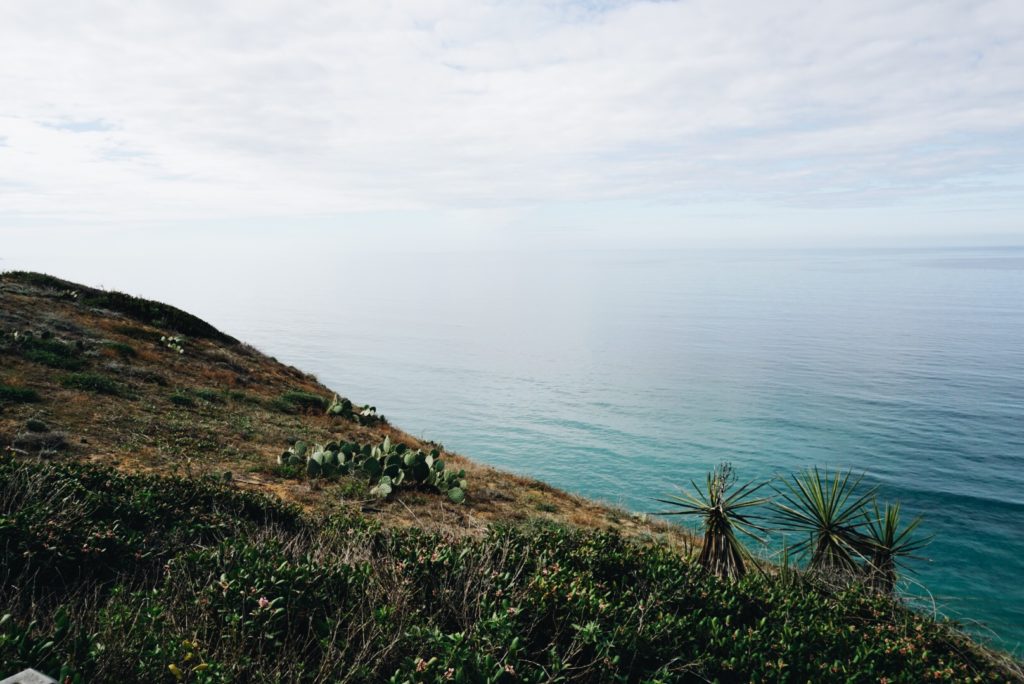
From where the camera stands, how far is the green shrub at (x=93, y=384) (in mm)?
15992

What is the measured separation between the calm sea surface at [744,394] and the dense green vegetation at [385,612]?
28.5ft

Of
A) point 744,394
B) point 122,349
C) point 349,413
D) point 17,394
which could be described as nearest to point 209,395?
point 122,349

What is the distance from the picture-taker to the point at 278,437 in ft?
54.5

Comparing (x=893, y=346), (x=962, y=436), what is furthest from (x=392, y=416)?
(x=893, y=346)

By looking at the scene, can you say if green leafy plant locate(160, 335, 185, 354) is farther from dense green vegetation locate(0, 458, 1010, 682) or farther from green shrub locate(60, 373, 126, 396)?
dense green vegetation locate(0, 458, 1010, 682)

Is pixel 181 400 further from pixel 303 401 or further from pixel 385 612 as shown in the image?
pixel 385 612

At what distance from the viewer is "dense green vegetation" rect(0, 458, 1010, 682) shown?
4.27 meters

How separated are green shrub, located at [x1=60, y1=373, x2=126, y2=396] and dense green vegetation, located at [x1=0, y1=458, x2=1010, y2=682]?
996 cm

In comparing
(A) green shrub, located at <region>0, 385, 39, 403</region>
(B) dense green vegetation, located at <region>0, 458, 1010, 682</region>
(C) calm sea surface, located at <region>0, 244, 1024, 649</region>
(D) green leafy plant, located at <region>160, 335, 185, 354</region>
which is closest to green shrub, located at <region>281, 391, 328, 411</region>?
(D) green leafy plant, located at <region>160, 335, 185, 354</region>

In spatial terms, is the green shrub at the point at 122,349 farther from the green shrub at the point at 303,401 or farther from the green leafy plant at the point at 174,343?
the green shrub at the point at 303,401

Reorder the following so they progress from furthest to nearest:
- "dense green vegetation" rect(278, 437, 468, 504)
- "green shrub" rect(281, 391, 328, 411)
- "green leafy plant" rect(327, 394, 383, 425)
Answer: "green leafy plant" rect(327, 394, 383, 425), "green shrub" rect(281, 391, 328, 411), "dense green vegetation" rect(278, 437, 468, 504)

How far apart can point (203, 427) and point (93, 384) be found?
3.74 metres

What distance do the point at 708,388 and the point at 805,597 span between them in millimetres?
53457

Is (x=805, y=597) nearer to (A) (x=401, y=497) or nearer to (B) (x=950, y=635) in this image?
(B) (x=950, y=635)
